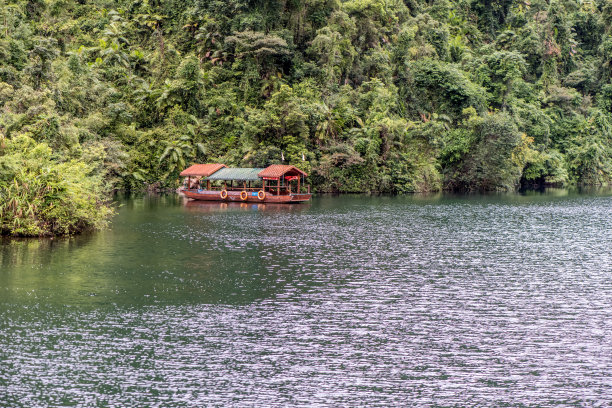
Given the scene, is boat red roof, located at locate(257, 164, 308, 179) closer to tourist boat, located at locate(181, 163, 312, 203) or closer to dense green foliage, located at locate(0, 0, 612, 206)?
tourist boat, located at locate(181, 163, 312, 203)

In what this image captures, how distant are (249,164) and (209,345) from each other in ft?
181

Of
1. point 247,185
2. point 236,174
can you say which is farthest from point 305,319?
point 247,185

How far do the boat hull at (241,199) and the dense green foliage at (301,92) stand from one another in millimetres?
7776

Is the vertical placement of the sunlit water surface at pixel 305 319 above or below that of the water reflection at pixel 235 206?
below

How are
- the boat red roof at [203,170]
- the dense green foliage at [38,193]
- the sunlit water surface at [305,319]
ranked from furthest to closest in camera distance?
the boat red roof at [203,170] → the dense green foliage at [38,193] → the sunlit water surface at [305,319]

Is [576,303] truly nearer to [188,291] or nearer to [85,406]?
[188,291]

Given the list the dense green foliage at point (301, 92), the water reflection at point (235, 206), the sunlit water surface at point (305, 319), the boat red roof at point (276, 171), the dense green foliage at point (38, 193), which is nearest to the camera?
the sunlit water surface at point (305, 319)

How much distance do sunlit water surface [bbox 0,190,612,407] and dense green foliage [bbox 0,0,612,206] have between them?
33424mm

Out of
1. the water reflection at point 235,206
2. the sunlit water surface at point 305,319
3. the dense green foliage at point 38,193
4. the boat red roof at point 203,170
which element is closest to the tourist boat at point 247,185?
the boat red roof at point 203,170

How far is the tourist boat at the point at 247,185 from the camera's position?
65688mm

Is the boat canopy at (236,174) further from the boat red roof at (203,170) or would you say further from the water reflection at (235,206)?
the water reflection at (235,206)

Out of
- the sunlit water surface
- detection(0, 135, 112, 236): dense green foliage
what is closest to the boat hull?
the sunlit water surface

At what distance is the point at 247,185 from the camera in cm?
7119

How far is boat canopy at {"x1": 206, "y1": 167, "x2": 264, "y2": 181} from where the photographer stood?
65.6 metres
